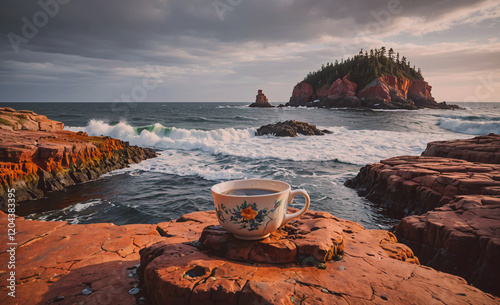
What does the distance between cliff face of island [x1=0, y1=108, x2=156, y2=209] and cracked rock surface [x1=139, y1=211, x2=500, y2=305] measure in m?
9.39

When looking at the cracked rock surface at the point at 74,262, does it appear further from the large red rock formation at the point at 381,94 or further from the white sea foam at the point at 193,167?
the large red rock formation at the point at 381,94

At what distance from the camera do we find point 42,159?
9656 mm

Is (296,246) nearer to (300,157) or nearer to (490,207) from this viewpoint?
(490,207)

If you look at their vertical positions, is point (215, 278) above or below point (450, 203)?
above

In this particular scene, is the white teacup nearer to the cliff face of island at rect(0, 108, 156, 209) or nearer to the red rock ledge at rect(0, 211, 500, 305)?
the red rock ledge at rect(0, 211, 500, 305)

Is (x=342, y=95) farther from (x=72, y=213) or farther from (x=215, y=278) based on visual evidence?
(x=215, y=278)

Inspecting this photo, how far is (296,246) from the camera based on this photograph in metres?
2.07

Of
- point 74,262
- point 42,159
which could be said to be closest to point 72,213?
point 42,159

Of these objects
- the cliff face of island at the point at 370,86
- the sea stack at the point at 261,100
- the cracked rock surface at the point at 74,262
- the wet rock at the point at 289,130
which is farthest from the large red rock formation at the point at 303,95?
the cracked rock surface at the point at 74,262

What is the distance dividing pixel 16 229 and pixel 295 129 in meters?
23.2

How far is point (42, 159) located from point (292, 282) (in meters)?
11.5

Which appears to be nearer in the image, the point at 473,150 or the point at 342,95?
the point at 473,150

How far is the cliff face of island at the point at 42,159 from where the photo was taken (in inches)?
340

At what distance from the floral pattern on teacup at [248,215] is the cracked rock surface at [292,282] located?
0.31m
